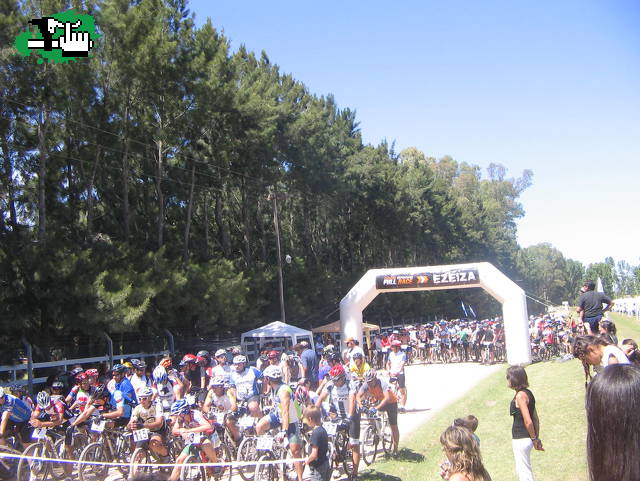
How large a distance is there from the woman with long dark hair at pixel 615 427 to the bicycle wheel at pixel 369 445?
9283 millimetres

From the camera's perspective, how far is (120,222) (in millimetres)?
30141

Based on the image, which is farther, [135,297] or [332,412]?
[135,297]

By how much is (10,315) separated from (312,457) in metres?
14.2

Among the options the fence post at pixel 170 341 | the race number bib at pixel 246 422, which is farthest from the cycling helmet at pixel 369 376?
the fence post at pixel 170 341

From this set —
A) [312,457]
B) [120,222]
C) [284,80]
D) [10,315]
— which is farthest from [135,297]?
[284,80]

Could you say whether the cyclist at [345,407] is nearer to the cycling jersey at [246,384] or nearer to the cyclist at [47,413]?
the cycling jersey at [246,384]

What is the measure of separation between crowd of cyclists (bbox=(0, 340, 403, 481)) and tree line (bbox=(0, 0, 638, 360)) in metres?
9.21

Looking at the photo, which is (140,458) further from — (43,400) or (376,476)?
(376,476)

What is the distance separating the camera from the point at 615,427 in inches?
75.7

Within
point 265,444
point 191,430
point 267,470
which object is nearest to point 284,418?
point 265,444

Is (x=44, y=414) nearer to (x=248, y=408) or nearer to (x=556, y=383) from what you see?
(x=248, y=408)

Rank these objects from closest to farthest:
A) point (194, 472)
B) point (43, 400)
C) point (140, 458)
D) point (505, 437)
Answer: point (194, 472) < point (140, 458) < point (43, 400) < point (505, 437)

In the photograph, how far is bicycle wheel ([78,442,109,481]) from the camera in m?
9.61

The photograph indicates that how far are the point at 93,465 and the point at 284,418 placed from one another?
11.6 feet
